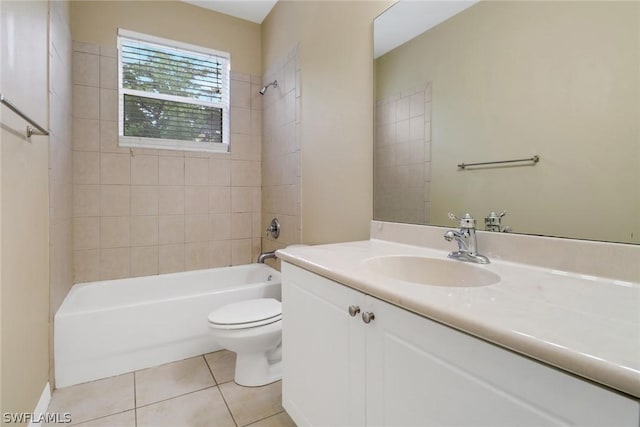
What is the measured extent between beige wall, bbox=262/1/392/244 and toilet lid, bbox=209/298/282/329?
556 millimetres

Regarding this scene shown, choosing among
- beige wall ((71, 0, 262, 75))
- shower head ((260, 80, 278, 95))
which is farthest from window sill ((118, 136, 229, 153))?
beige wall ((71, 0, 262, 75))

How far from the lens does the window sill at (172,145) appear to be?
Result: 2.50 meters

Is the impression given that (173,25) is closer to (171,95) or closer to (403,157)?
(171,95)

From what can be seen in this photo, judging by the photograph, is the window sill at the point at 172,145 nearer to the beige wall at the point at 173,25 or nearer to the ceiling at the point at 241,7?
the beige wall at the point at 173,25

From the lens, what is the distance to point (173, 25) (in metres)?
2.60

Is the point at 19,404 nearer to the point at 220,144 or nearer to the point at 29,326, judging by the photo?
the point at 29,326

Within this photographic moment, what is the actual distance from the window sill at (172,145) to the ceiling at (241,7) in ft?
3.80

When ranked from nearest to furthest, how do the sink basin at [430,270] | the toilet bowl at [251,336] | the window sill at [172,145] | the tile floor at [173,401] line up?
the sink basin at [430,270] < the tile floor at [173,401] < the toilet bowl at [251,336] < the window sill at [172,145]

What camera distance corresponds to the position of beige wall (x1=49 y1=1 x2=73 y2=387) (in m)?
1.68

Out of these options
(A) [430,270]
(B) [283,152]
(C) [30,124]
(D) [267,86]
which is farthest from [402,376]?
(D) [267,86]

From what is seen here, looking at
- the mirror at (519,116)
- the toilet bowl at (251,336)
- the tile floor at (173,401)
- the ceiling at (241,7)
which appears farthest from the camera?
the ceiling at (241,7)

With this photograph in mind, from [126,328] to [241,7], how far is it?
266cm

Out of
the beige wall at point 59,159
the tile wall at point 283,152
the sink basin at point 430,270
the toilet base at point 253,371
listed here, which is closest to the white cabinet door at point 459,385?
the sink basin at point 430,270

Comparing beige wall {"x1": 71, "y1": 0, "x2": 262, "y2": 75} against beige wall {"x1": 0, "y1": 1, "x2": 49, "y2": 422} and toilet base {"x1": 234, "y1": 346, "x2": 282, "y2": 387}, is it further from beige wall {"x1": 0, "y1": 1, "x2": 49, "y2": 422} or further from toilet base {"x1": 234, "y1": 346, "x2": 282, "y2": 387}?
toilet base {"x1": 234, "y1": 346, "x2": 282, "y2": 387}
